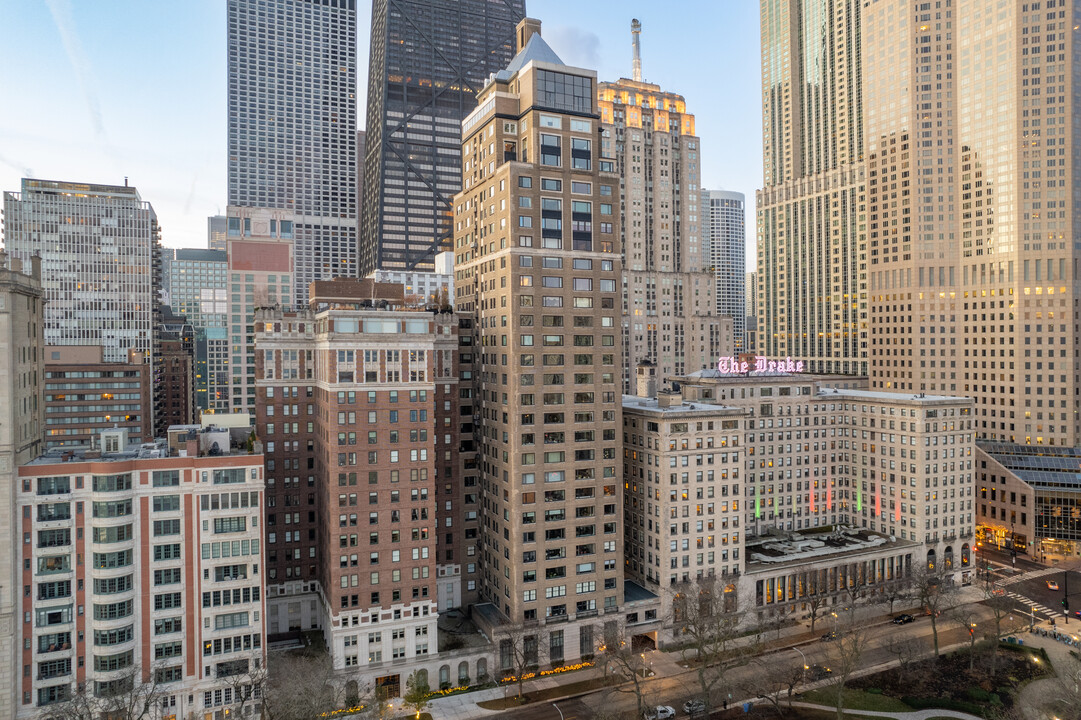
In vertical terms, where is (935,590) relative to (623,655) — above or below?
above

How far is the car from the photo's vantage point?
10244 cm

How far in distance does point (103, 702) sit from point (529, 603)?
61903mm

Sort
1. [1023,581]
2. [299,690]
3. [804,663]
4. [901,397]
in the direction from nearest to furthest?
[299,690]
[804,663]
[901,397]
[1023,581]

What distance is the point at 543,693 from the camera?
10938 cm

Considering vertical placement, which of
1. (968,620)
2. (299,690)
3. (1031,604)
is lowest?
(1031,604)

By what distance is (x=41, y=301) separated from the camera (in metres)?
108

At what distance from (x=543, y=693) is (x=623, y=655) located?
1486 centimetres

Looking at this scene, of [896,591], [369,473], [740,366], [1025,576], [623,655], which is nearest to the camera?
[623,655]

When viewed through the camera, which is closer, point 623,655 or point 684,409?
point 623,655

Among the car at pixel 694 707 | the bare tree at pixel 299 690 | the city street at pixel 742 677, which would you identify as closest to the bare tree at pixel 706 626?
the car at pixel 694 707

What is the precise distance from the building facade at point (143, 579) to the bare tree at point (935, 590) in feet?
393

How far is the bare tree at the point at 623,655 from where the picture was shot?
10512 centimetres

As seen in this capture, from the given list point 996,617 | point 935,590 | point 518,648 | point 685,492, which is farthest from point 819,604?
point 518,648

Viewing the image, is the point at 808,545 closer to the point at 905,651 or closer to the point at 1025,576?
the point at 905,651
